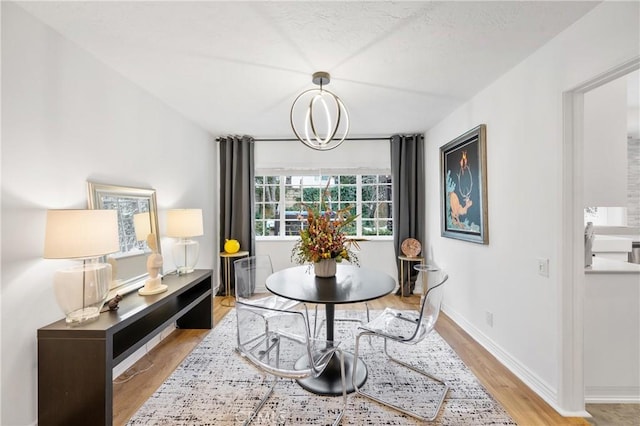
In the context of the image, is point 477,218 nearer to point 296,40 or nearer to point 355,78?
point 355,78

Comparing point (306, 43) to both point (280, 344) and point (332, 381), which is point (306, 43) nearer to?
point (280, 344)

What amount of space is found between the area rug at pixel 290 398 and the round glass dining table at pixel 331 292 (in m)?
0.08

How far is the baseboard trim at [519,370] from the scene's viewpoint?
188 cm

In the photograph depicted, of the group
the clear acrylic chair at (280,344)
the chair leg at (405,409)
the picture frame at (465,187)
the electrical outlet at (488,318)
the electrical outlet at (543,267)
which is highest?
the picture frame at (465,187)

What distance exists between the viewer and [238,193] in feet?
14.3

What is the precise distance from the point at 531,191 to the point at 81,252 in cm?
306

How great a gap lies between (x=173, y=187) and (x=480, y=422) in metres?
3.47

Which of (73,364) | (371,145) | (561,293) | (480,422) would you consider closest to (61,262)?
(73,364)

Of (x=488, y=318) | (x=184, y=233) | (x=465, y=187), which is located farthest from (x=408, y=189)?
(x=184, y=233)

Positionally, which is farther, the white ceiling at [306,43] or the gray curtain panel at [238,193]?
the gray curtain panel at [238,193]

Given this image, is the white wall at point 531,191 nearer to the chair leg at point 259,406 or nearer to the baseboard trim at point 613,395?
the baseboard trim at point 613,395

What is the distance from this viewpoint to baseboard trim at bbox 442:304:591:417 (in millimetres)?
1879

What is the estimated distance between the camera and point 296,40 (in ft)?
6.16

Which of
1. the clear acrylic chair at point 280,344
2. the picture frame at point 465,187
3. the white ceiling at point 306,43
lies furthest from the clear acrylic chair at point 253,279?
the picture frame at point 465,187
